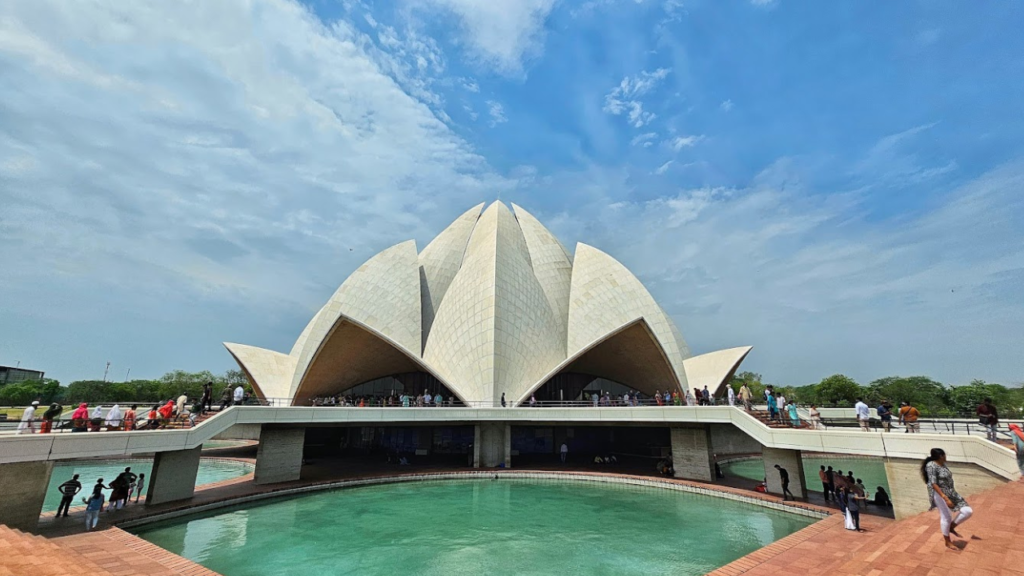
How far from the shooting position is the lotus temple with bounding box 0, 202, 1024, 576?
7.91m

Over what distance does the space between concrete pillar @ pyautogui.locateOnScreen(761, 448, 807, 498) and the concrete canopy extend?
32.3 feet

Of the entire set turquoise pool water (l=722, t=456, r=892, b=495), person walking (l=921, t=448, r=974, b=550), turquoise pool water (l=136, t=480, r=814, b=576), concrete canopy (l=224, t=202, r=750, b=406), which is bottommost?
turquoise pool water (l=722, t=456, r=892, b=495)

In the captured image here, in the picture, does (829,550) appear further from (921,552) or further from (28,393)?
(28,393)

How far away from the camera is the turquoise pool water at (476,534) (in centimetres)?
803

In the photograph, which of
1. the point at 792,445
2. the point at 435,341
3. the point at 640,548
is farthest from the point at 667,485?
the point at 435,341

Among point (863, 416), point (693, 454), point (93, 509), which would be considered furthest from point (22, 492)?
point (863, 416)

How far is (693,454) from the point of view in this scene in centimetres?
1656

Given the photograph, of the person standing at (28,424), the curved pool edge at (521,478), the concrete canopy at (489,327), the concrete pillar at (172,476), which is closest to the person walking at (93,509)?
the curved pool edge at (521,478)

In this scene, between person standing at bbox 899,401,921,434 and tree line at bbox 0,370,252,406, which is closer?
person standing at bbox 899,401,921,434

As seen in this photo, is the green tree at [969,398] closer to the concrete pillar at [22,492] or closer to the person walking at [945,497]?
the person walking at [945,497]

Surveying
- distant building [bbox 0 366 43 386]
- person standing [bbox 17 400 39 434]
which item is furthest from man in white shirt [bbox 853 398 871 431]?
distant building [bbox 0 366 43 386]

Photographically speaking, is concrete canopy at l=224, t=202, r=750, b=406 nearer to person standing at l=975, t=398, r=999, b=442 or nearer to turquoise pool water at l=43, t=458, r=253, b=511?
turquoise pool water at l=43, t=458, r=253, b=511

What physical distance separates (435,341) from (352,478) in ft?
31.8

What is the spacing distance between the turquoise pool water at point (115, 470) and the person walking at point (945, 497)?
19589mm
